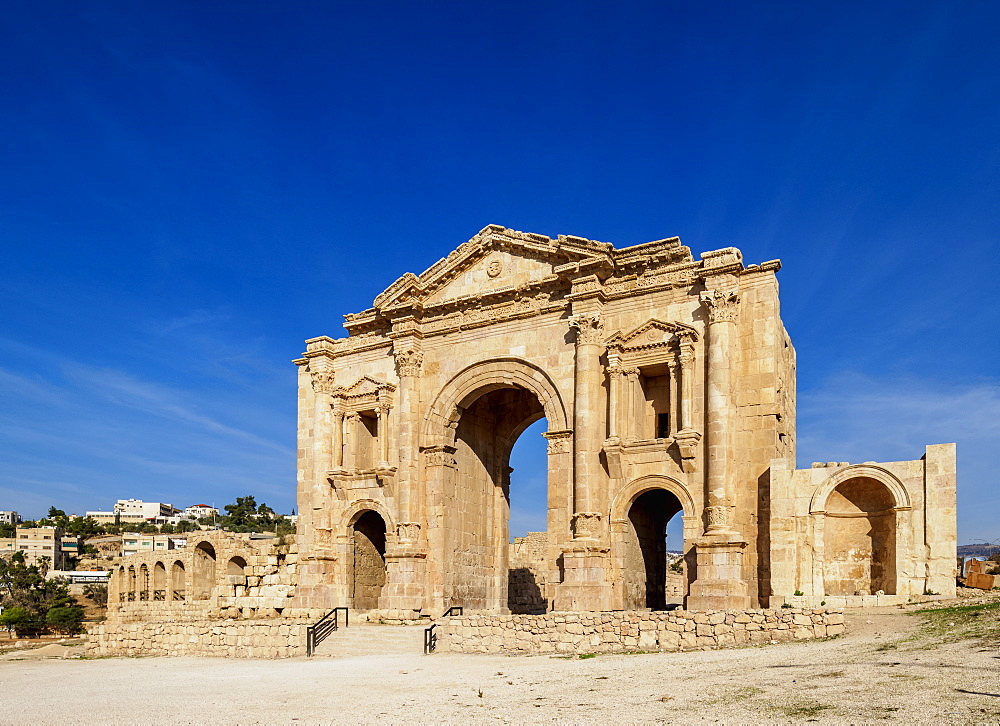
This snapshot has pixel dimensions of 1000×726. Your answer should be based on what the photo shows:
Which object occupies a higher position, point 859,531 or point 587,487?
point 587,487

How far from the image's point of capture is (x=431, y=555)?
22938mm

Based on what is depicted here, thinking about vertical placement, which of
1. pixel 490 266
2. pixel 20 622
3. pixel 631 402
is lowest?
pixel 20 622

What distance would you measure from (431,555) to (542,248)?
8.06 meters

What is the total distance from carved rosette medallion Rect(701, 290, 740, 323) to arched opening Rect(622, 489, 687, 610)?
3979mm

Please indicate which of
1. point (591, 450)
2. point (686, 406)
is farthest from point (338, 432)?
point (686, 406)

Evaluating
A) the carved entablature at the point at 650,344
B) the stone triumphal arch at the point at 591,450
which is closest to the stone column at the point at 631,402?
the stone triumphal arch at the point at 591,450

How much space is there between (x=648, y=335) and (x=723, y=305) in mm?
1991

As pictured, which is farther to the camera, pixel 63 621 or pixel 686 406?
pixel 63 621

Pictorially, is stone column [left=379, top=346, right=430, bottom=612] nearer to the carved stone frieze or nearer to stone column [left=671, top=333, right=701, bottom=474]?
the carved stone frieze

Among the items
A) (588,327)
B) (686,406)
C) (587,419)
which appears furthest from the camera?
(588,327)

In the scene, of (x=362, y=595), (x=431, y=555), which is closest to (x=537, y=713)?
(x=431, y=555)

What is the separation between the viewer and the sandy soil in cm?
879

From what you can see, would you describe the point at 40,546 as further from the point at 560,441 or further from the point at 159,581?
the point at 560,441

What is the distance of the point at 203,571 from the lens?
125 feet
